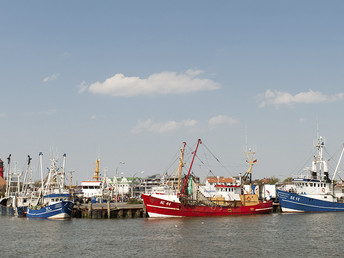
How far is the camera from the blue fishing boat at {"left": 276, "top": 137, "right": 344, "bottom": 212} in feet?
240

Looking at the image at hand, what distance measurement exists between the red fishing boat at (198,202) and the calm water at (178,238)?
305 centimetres

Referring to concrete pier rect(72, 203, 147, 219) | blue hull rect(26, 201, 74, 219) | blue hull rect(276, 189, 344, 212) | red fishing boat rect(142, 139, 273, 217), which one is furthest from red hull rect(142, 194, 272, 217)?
blue hull rect(26, 201, 74, 219)

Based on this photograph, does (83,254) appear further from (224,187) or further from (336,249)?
(224,187)

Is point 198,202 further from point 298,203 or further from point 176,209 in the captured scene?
point 298,203

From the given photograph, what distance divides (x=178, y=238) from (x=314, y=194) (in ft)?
137

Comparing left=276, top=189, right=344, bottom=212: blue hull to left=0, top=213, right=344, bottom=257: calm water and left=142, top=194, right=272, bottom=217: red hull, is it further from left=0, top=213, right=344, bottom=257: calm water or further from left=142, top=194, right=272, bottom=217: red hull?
left=0, top=213, right=344, bottom=257: calm water

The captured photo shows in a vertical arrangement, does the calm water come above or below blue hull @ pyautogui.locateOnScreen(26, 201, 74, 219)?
below

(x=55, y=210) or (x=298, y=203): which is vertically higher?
(x=55, y=210)

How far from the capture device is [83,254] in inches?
1428

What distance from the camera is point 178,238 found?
1720 inches

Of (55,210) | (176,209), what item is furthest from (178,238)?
(55,210)

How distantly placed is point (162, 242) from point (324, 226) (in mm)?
24346

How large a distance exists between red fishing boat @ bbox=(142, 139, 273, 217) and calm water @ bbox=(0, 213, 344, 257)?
305 centimetres

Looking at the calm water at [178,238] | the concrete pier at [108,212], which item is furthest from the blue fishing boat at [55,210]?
the calm water at [178,238]
